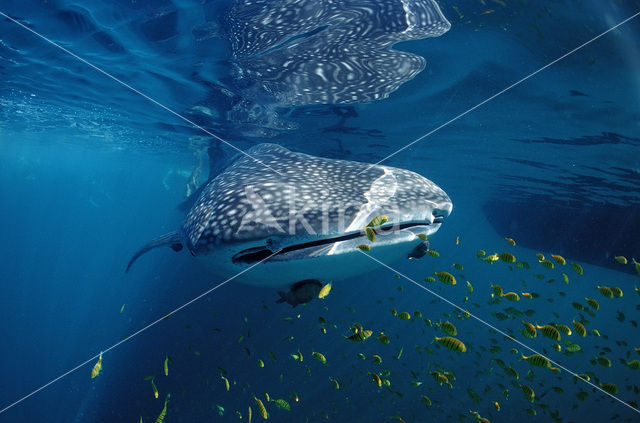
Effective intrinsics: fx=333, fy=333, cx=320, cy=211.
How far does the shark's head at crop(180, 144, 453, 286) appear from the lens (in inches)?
98.9

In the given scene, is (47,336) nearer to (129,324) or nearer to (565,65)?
(129,324)

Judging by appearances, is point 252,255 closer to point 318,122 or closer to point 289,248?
point 289,248

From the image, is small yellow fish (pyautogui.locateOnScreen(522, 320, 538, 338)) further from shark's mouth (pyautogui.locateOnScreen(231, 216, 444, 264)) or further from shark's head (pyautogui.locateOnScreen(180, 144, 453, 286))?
shark's mouth (pyautogui.locateOnScreen(231, 216, 444, 264))

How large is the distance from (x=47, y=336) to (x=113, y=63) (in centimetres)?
3692

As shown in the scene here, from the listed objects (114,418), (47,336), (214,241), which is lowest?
(47,336)

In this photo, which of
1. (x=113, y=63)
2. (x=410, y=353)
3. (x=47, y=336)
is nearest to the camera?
(x=113, y=63)

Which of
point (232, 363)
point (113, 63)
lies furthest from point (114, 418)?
point (113, 63)

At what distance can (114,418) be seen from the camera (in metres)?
9.91

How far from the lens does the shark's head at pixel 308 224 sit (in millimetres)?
2512

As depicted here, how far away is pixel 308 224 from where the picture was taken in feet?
8.09

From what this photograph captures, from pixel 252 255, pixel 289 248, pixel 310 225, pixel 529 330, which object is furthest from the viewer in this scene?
pixel 529 330

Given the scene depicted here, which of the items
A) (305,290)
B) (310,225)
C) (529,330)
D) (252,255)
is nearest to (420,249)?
(305,290)

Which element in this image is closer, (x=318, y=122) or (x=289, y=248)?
(x=289, y=248)

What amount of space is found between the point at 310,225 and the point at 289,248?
0.93ft
